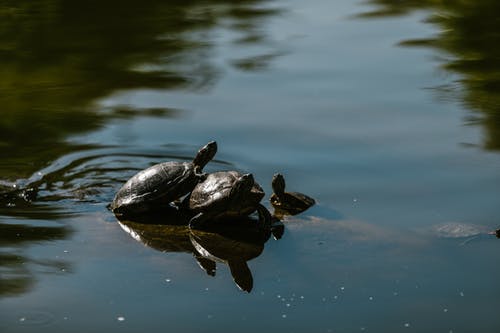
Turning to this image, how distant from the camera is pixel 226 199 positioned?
476 cm

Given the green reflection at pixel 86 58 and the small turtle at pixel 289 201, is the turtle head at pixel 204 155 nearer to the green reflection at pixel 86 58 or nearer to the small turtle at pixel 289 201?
the small turtle at pixel 289 201

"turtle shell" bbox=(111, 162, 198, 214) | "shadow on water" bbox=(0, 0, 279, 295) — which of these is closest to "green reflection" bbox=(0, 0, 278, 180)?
"shadow on water" bbox=(0, 0, 279, 295)

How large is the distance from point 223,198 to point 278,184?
12.4 inches

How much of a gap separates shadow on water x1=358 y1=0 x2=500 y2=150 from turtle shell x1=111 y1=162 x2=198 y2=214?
2027 millimetres

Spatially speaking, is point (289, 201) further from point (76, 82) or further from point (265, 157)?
point (76, 82)

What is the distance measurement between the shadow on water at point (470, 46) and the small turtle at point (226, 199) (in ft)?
6.04

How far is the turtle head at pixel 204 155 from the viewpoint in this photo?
207 inches

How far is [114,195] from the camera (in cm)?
534

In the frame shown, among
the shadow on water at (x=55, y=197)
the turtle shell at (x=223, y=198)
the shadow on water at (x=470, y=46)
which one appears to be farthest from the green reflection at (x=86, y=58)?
the shadow on water at (x=470, y=46)

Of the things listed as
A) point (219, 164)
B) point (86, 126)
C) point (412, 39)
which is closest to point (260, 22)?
point (412, 39)

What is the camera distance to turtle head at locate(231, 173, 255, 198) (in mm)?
4727

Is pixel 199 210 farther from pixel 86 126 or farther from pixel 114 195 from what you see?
pixel 86 126

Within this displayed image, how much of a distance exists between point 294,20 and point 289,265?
552 centimetres

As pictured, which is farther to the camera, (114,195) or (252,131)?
(252,131)
